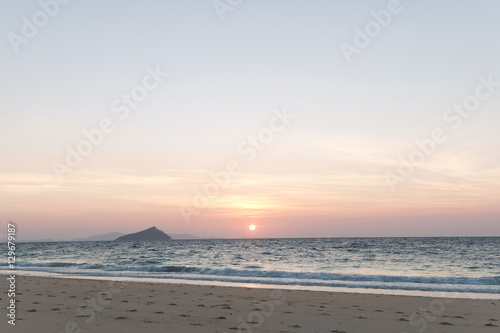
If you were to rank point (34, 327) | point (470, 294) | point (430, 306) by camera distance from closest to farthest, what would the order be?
point (34, 327)
point (430, 306)
point (470, 294)

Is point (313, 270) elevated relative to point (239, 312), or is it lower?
lower

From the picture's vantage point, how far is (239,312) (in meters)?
12.9

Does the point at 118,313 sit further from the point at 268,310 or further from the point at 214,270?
the point at 214,270

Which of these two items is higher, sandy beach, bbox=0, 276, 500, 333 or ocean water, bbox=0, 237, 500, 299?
sandy beach, bbox=0, 276, 500, 333

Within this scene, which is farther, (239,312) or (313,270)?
(313,270)

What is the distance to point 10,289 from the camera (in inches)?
734

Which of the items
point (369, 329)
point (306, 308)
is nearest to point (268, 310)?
point (306, 308)

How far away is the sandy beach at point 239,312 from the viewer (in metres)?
10.7

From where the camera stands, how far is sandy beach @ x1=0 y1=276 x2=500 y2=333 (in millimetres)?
10664

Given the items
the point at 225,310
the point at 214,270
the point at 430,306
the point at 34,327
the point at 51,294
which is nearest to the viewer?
the point at 34,327

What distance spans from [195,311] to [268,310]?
7.75 ft

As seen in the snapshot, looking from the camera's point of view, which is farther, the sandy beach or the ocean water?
the ocean water

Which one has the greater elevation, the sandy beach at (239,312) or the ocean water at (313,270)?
the sandy beach at (239,312)

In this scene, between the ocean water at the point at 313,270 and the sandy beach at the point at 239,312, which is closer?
the sandy beach at the point at 239,312
